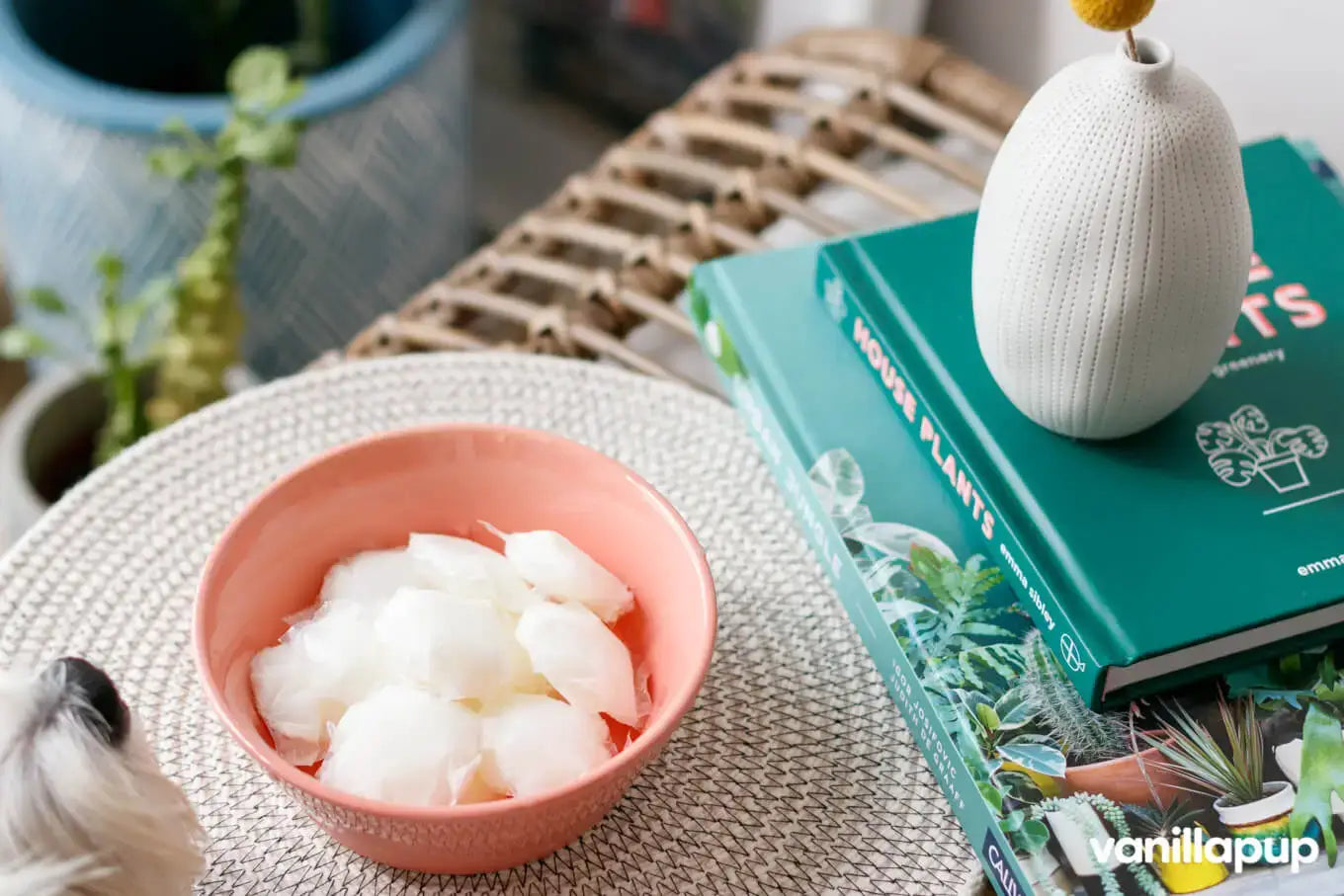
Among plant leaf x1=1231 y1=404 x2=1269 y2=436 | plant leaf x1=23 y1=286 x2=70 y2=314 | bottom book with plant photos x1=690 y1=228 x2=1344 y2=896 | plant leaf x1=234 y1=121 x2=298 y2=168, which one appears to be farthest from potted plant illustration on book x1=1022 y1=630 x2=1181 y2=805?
plant leaf x1=23 y1=286 x2=70 y2=314

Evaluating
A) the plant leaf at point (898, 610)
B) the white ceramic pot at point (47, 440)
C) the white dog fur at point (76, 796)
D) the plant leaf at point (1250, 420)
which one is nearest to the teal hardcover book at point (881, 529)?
the plant leaf at point (898, 610)

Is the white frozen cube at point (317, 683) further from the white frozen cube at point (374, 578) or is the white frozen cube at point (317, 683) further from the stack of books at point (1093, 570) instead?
the stack of books at point (1093, 570)

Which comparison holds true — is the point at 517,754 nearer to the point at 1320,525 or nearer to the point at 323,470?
the point at 323,470

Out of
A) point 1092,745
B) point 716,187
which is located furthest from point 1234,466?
point 716,187

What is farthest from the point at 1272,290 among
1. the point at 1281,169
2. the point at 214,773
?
the point at 214,773

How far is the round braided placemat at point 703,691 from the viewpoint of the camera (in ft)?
1.48

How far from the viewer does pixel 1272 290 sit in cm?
54

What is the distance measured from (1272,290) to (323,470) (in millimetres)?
375

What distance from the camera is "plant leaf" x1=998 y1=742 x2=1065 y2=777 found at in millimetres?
440

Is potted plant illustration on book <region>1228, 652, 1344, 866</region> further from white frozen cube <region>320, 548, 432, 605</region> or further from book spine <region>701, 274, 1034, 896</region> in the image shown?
white frozen cube <region>320, 548, 432, 605</region>

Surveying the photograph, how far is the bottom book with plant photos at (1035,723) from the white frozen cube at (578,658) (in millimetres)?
106

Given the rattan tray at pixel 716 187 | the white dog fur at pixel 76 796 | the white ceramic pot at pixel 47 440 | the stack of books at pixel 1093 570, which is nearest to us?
the white dog fur at pixel 76 796

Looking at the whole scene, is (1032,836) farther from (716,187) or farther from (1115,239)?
(716,187)

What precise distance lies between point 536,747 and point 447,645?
0.04 m
